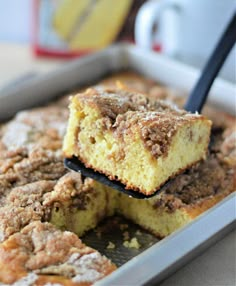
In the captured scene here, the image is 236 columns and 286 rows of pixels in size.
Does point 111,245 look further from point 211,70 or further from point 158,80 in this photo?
point 158,80

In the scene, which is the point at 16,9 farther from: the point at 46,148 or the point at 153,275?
the point at 153,275

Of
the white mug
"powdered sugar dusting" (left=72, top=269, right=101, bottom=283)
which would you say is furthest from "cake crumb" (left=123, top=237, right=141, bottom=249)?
the white mug

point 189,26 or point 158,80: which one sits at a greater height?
point 189,26

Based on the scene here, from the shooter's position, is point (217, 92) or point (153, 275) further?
point (217, 92)

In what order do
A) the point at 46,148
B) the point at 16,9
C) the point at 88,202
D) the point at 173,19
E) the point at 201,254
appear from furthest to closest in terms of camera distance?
1. the point at 16,9
2. the point at 173,19
3. the point at 46,148
4. the point at 88,202
5. the point at 201,254

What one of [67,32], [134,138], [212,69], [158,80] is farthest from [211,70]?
[67,32]

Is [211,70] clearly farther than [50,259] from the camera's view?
Yes

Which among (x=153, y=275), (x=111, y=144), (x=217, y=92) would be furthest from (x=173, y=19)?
(x=153, y=275)

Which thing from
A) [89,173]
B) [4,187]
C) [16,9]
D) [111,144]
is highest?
[111,144]
